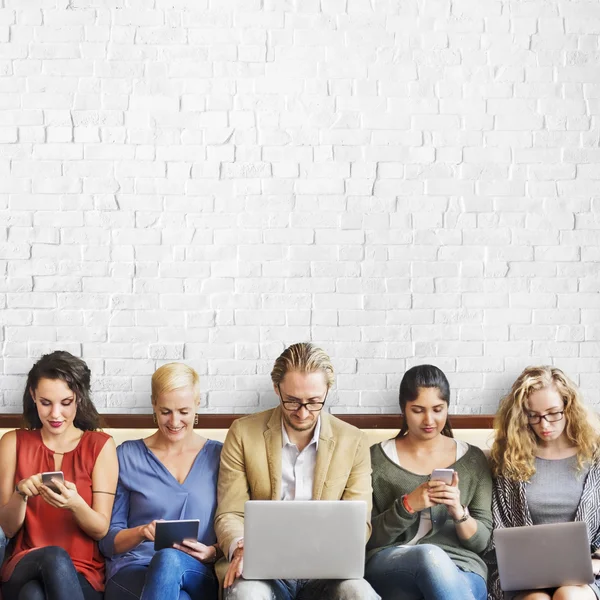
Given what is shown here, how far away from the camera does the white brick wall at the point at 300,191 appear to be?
362cm

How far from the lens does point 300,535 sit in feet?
8.47

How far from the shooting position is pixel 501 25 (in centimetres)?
369

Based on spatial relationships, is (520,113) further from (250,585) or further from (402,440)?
(250,585)

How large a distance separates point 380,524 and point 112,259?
1499mm

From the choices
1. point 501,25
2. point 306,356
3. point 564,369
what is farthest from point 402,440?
point 501,25

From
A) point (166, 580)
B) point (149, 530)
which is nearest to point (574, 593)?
point (166, 580)

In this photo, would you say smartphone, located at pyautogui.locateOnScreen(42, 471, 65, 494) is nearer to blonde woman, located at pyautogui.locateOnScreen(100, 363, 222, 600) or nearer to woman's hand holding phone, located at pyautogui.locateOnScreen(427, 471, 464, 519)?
blonde woman, located at pyautogui.locateOnScreen(100, 363, 222, 600)

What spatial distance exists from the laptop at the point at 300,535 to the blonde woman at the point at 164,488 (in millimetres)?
370

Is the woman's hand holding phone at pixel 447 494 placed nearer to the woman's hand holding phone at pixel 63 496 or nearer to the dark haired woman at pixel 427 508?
the dark haired woman at pixel 427 508

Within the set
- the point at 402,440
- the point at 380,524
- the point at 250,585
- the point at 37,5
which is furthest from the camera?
the point at 37,5

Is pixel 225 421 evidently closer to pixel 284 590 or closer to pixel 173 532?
pixel 173 532

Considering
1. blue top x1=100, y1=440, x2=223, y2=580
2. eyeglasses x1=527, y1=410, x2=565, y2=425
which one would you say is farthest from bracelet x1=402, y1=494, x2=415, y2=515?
blue top x1=100, y1=440, x2=223, y2=580

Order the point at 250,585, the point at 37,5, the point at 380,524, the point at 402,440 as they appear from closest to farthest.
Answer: the point at 250,585 → the point at 380,524 → the point at 402,440 → the point at 37,5

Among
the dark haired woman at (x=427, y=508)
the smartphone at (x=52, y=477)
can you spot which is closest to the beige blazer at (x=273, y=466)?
the dark haired woman at (x=427, y=508)
